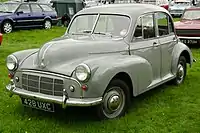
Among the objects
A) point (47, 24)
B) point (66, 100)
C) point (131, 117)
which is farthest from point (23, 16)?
point (66, 100)

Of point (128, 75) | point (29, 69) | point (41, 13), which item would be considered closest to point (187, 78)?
point (128, 75)

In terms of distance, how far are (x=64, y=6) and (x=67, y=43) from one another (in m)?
17.5

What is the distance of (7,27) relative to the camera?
17375mm

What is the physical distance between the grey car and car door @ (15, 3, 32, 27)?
1176 centimetres

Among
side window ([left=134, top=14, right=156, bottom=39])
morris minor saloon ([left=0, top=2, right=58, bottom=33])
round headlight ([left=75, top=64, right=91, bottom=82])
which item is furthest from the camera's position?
morris minor saloon ([left=0, top=2, right=58, bottom=33])

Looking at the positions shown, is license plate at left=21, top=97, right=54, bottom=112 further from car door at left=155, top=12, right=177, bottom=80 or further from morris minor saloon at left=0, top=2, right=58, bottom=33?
morris minor saloon at left=0, top=2, right=58, bottom=33

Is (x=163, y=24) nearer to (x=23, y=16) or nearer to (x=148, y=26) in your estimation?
(x=148, y=26)

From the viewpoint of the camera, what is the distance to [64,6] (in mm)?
22562

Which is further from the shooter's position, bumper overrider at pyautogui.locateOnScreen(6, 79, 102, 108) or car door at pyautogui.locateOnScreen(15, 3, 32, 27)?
car door at pyautogui.locateOnScreen(15, 3, 32, 27)

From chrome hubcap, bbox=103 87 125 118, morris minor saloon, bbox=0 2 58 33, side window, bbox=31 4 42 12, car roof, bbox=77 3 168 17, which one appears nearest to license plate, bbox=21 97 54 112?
chrome hubcap, bbox=103 87 125 118

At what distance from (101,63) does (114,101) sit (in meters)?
0.66

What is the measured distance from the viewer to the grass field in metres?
→ 5.00

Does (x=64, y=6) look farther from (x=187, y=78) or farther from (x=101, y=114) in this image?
(x=101, y=114)

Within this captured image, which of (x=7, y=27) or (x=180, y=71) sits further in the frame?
(x=7, y=27)
